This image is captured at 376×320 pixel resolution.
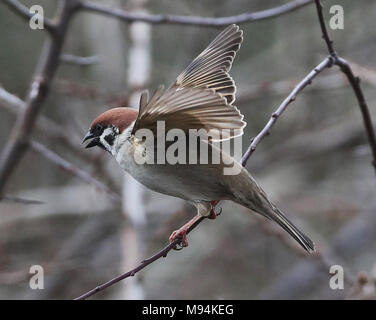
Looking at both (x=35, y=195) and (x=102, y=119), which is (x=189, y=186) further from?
(x=35, y=195)

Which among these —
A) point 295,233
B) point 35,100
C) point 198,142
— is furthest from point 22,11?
point 295,233

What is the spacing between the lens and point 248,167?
6227 mm

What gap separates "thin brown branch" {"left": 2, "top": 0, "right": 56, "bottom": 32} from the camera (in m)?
3.52

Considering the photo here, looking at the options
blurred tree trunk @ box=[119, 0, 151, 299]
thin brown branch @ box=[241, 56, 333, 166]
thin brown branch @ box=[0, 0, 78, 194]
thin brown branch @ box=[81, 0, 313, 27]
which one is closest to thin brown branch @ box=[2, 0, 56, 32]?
thin brown branch @ box=[0, 0, 78, 194]

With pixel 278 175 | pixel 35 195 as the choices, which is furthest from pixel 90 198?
pixel 278 175

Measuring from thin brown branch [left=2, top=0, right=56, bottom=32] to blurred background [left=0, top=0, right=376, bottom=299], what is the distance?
1706 millimetres

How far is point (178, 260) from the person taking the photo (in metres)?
7.09

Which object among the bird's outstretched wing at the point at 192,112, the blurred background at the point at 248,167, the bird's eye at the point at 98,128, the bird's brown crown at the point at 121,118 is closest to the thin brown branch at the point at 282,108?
the bird's outstretched wing at the point at 192,112

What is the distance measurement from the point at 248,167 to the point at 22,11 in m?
3.21

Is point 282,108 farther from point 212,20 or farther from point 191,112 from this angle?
point 212,20

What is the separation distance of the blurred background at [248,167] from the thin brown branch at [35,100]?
1.61 m

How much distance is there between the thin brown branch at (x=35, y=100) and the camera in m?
3.80

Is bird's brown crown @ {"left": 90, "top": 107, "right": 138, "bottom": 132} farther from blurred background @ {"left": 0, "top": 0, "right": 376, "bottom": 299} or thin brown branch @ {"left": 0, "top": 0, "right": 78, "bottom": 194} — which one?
blurred background @ {"left": 0, "top": 0, "right": 376, "bottom": 299}

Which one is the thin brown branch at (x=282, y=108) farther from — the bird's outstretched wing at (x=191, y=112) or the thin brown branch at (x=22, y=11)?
the thin brown branch at (x=22, y=11)
